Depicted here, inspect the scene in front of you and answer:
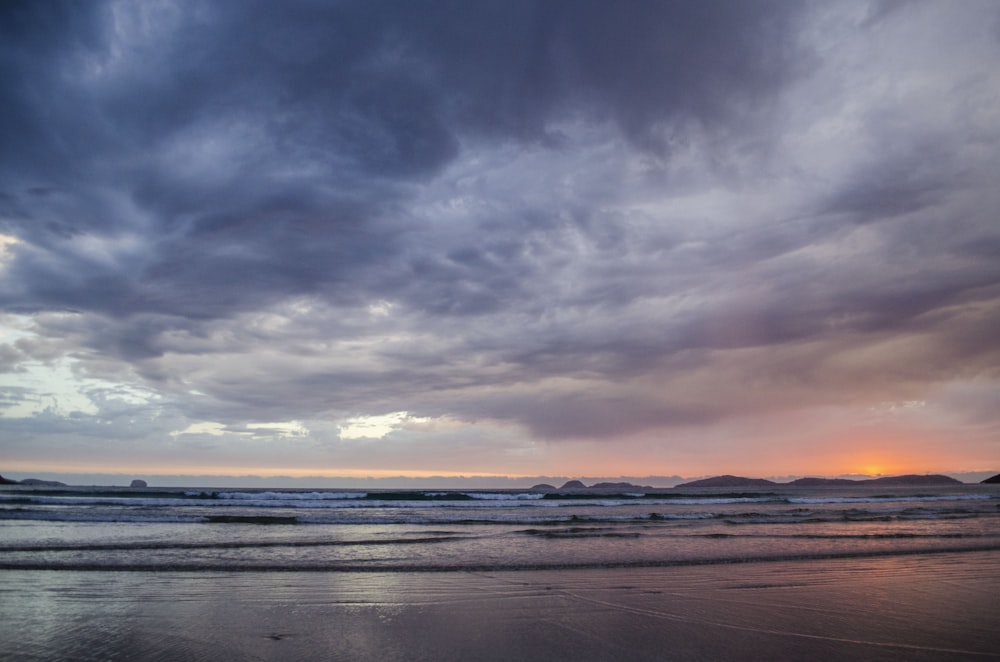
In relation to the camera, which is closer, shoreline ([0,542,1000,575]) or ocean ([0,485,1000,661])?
ocean ([0,485,1000,661])

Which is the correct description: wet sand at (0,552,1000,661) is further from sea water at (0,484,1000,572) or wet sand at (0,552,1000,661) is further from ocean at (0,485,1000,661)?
sea water at (0,484,1000,572)

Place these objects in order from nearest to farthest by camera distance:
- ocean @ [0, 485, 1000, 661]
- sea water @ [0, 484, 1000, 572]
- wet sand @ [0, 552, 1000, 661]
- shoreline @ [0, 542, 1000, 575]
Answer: wet sand @ [0, 552, 1000, 661] → ocean @ [0, 485, 1000, 661] → shoreline @ [0, 542, 1000, 575] → sea water @ [0, 484, 1000, 572]

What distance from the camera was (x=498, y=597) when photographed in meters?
10.6

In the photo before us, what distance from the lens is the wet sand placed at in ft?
24.4

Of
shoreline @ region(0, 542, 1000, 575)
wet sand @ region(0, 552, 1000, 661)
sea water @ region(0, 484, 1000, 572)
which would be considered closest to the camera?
wet sand @ region(0, 552, 1000, 661)

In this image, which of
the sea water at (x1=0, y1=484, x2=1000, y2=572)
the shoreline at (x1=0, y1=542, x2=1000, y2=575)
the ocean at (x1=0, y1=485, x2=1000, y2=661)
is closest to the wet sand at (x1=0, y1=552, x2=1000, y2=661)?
the ocean at (x1=0, y1=485, x2=1000, y2=661)

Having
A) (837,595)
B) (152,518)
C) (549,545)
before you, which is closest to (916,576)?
(837,595)

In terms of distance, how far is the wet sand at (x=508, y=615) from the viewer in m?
7.44

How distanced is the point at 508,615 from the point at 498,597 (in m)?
1.44

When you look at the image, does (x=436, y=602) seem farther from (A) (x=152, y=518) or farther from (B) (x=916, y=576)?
(A) (x=152, y=518)

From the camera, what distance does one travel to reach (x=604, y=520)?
2867 centimetres

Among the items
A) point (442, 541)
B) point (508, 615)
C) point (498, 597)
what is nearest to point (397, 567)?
point (498, 597)

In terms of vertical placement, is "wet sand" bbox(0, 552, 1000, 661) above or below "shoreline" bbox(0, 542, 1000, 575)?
above

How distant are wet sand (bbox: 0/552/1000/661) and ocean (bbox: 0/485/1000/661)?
0.16 ft
